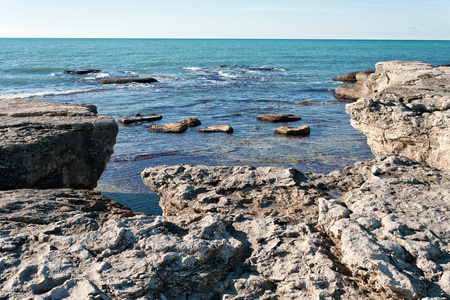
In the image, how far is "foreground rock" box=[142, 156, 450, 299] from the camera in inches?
143

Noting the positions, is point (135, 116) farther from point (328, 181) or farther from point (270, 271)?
point (270, 271)

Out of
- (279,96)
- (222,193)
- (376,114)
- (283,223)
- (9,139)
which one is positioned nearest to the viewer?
(283,223)

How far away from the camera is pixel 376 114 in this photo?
25.2 ft

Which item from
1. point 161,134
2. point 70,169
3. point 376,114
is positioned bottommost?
point 161,134

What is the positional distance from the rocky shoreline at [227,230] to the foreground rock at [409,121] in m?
0.04

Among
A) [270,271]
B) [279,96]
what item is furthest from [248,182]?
[279,96]

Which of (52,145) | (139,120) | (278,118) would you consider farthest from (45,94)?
(52,145)

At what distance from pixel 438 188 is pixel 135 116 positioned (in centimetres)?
1602

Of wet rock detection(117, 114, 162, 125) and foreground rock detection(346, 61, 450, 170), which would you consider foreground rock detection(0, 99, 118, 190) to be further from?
wet rock detection(117, 114, 162, 125)

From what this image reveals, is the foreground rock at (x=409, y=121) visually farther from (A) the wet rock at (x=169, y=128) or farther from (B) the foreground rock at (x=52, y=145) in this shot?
(A) the wet rock at (x=169, y=128)

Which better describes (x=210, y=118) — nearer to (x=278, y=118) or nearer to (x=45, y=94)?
(x=278, y=118)

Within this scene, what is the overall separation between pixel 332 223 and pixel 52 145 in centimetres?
480

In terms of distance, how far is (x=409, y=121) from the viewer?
283 inches

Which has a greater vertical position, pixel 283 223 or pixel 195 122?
pixel 283 223
